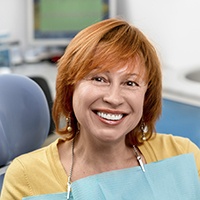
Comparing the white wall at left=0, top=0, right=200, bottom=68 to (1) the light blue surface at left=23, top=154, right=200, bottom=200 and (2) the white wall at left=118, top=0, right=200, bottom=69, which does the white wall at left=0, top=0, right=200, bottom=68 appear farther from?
(1) the light blue surface at left=23, top=154, right=200, bottom=200

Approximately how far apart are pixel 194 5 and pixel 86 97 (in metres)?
1.66

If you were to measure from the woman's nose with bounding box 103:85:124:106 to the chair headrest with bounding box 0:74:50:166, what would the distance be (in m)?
0.42

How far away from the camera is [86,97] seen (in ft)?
3.76

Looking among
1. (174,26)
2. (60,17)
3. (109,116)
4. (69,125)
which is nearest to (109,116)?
(109,116)

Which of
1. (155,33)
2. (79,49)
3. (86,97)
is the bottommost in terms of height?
(155,33)

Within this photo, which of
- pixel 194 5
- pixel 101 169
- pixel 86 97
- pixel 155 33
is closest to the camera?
pixel 86 97

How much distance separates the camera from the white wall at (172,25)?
264cm

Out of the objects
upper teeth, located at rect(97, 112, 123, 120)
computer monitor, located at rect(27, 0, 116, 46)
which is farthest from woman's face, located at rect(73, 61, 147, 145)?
computer monitor, located at rect(27, 0, 116, 46)

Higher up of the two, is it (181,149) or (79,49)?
(79,49)

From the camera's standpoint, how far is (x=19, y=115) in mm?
1467

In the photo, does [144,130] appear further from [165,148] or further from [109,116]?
[109,116]

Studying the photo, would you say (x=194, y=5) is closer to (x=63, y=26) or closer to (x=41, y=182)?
(x=63, y=26)

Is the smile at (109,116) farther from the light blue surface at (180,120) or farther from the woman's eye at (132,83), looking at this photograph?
the light blue surface at (180,120)

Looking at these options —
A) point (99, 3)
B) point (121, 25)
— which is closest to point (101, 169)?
point (121, 25)
